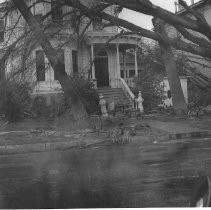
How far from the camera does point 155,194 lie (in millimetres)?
4855

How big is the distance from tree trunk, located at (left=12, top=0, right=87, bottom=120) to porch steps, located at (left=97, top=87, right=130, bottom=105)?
3779 mm

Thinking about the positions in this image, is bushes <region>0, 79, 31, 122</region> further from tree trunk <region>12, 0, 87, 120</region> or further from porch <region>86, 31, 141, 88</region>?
porch <region>86, 31, 141, 88</region>

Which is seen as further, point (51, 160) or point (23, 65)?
point (23, 65)

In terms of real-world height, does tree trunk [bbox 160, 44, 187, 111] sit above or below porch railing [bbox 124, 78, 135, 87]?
below

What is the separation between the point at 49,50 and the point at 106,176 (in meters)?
7.17

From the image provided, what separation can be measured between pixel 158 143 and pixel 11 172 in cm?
415

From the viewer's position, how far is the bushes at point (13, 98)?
12.0 meters

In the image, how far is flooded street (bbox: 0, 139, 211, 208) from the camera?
15.5 ft

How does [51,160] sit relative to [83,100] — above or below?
below

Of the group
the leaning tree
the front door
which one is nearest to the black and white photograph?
the leaning tree

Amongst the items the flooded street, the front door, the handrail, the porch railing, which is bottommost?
the flooded street

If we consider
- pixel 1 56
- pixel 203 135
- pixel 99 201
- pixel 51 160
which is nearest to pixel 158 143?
pixel 203 135

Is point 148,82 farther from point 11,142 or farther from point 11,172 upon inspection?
point 11,172

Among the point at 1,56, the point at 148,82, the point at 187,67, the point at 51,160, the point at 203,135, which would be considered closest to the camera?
the point at 51,160
